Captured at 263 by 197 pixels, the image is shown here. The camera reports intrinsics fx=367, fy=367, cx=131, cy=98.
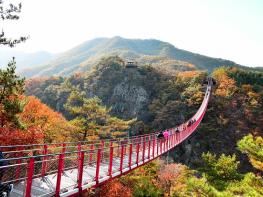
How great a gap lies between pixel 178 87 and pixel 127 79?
9.82 metres

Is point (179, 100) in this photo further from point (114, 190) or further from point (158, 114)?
point (114, 190)

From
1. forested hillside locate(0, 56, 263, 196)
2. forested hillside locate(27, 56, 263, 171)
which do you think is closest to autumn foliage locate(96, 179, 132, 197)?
forested hillside locate(0, 56, 263, 196)

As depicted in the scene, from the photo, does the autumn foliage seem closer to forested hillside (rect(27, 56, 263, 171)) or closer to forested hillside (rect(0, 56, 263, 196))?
forested hillside (rect(0, 56, 263, 196))

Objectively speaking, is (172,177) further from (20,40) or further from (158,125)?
(158,125)

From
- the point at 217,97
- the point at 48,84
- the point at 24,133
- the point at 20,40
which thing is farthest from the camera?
the point at 48,84

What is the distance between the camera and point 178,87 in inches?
2739

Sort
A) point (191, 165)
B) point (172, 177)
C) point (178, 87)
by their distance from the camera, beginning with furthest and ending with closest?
point (178, 87), point (191, 165), point (172, 177)

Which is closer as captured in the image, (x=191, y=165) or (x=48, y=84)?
(x=191, y=165)

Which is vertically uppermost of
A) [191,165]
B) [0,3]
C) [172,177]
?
[0,3]

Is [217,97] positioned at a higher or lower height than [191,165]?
higher

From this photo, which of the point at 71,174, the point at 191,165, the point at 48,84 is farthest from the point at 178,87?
the point at 71,174

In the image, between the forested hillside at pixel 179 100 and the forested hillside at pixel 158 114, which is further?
the forested hillside at pixel 179 100

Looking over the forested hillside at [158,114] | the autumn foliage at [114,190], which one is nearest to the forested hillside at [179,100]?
the forested hillside at [158,114]

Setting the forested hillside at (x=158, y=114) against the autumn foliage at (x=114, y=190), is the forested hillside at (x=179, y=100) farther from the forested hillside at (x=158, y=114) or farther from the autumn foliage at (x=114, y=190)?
the autumn foliage at (x=114, y=190)
